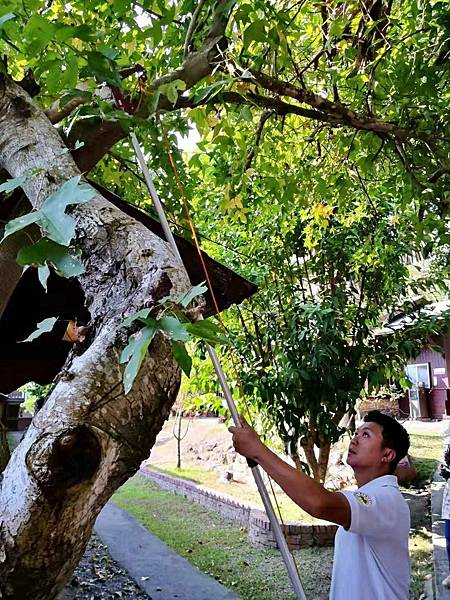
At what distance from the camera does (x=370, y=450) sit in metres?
2.13

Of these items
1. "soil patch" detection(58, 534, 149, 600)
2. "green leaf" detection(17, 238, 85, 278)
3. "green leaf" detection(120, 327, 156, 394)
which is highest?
"green leaf" detection(17, 238, 85, 278)

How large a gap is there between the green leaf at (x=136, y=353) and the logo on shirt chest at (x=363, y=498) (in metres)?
1.26

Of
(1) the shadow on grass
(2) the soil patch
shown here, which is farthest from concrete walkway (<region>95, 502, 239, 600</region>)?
(1) the shadow on grass

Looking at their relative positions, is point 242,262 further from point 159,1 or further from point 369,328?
point 159,1

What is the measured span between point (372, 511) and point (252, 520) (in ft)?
17.9

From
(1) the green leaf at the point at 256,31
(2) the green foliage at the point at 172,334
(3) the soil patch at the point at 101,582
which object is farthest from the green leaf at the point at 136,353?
(3) the soil patch at the point at 101,582

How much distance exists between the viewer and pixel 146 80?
2.31m

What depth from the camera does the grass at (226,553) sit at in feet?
17.5

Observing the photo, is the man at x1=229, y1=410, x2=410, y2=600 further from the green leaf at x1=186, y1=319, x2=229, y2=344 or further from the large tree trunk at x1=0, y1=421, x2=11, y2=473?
the green leaf at x1=186, y1=319, x2=229, y2=344

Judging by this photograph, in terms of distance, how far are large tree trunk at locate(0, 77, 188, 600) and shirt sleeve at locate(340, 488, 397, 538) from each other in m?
1.05

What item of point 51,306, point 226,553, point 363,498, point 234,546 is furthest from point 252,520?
point 363,498

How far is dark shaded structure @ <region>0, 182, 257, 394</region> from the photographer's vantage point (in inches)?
107

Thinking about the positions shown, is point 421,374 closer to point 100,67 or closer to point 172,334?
point 100,67

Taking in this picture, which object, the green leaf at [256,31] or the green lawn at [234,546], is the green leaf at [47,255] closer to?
the green leaf at [256,31]
